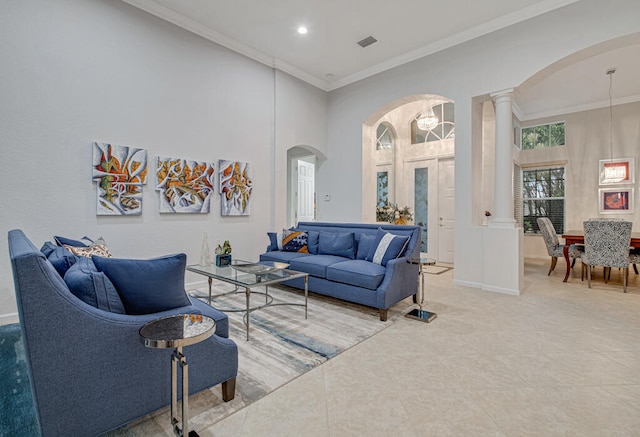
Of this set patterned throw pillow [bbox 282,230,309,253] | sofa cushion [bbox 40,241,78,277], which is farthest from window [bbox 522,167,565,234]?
sofa cushion [bbox 40,241,78,277]

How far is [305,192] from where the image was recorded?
26.2 feet

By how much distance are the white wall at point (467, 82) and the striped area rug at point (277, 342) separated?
1734 mm

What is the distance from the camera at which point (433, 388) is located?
1.96m

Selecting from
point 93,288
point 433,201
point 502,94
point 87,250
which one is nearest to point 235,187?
point 87,250

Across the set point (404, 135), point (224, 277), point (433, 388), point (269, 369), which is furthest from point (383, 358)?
point (404, 135)

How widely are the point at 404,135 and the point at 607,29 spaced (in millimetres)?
3810

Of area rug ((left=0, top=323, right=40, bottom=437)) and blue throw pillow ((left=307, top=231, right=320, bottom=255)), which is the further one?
blue throw pillow ((left=307, top=231, right=320, bottom=255))

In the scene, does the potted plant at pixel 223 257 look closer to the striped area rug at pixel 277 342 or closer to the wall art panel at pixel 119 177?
the striped area rug at pixel 277 342

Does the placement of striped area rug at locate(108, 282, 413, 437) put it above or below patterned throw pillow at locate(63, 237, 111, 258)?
below

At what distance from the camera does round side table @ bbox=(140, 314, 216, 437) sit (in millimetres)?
1208

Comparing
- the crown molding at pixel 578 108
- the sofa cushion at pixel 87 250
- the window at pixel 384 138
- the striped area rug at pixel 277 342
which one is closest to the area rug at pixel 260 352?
the striped area rug at pixel 277 342

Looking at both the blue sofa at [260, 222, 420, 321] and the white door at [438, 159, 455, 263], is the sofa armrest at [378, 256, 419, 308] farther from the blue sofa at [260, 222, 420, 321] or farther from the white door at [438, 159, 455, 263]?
the white door at [438, 159, 455, 263]

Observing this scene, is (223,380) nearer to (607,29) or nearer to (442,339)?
A: (442,339)

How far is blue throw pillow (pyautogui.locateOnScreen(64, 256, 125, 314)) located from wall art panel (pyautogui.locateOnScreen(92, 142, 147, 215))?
2516mm
